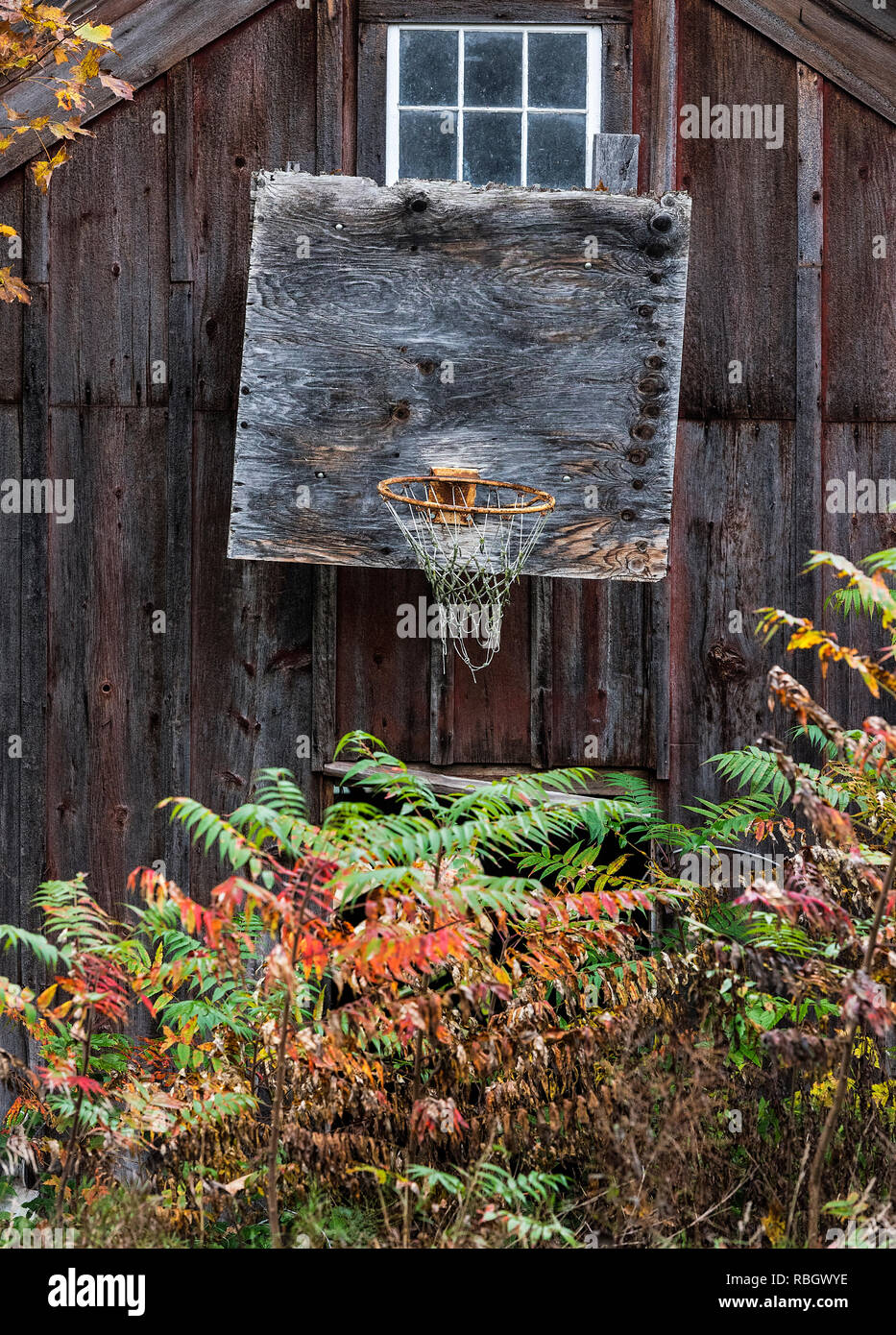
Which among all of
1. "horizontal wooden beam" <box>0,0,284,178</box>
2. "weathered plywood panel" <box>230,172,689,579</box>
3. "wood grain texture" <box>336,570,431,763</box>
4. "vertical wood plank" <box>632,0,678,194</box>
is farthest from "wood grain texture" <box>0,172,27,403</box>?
"vertical wood plank" <box>632,0,678,194</box>

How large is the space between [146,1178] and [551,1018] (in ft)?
5.74

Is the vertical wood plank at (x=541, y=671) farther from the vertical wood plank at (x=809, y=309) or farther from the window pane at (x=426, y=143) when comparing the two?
the window pane at (x=426, y=143)

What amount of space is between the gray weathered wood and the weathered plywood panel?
15cm

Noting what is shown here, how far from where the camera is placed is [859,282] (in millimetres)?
5629

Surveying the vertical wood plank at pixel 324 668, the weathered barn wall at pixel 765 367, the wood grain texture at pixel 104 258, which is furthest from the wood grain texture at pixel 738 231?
the wood grain texture at pixel 104 258

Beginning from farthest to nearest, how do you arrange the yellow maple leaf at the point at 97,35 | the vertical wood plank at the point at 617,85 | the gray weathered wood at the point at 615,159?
the vertical wood plank at the point at 617,85, the gray weathered wood at the point at 615,159, the yellow maple leaf at the point at 97,35

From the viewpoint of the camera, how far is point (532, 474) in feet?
16.9

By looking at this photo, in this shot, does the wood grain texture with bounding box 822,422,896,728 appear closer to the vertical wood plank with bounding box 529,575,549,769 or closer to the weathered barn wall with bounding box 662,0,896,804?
the weathered barn wall with bounding box 662,0,896,804

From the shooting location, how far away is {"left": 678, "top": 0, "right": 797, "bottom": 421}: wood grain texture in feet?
18.3

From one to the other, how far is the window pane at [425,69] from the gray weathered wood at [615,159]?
102 centimetres

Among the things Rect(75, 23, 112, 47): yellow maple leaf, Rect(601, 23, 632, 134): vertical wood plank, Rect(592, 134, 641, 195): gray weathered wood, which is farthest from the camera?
Rect(601, 23, 632, 134): vertical wood plank

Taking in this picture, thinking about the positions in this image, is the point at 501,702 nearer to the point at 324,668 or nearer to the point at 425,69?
the point at 324,668

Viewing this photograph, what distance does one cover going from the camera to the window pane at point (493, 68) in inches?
223

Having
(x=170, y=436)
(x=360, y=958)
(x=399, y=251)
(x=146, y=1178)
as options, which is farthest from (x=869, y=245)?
(x=146, y=1178)
